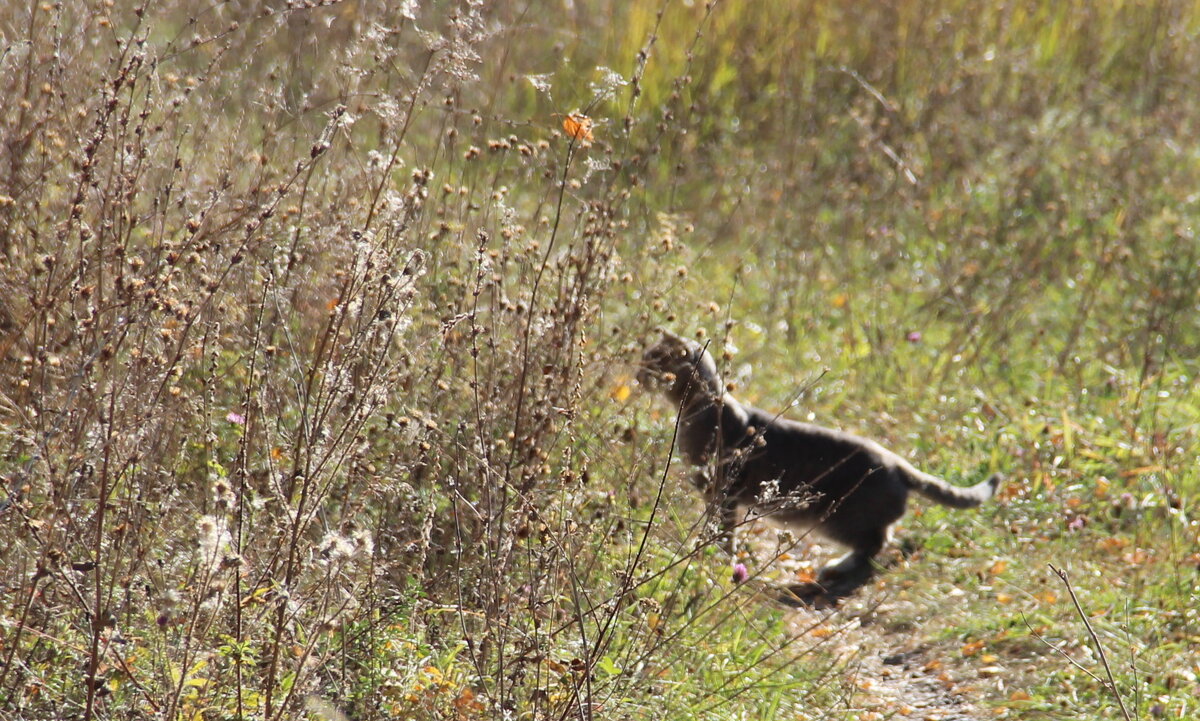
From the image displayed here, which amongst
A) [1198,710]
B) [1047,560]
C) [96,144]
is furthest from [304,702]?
[1047,560]

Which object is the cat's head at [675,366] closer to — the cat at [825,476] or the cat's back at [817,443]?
the cat at [825,476]

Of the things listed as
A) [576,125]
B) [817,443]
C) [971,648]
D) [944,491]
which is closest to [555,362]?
[576,125]

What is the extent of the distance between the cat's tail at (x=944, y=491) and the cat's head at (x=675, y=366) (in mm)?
867

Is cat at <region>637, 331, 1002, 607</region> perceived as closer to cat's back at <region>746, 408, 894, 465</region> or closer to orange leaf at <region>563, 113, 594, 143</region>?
cat's back at <region>746, 408, 894, 465</region>

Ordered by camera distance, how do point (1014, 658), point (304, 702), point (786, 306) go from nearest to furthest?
point (304, 702)
point (1014, 658)
point (786, 306)

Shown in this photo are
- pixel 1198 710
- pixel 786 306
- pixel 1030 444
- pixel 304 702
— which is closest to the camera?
pixel 304 702

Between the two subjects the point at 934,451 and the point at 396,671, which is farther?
the point at 934,451

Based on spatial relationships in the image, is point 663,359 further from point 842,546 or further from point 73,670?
point 73,670

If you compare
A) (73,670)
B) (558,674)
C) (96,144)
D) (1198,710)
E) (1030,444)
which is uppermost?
(96,144)

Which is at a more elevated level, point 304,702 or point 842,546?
point 304,702

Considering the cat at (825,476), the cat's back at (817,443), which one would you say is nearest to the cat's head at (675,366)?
the cat at (825,476)

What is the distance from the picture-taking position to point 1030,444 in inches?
243

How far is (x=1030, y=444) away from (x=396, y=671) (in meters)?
3.76

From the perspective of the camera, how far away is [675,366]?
203 inches
